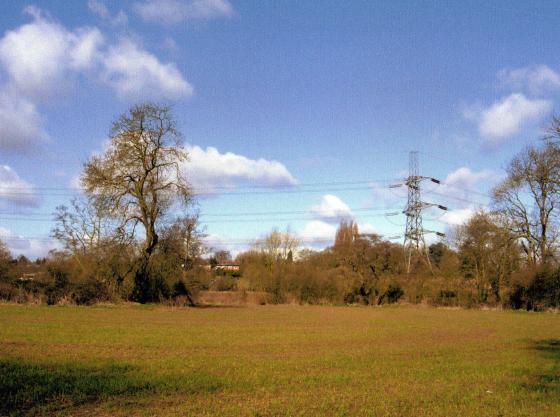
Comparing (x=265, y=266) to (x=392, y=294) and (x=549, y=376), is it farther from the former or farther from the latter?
(x=549, y=376)

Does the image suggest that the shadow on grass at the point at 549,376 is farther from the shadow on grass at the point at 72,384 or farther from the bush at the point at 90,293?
the bush at the point at 90,293

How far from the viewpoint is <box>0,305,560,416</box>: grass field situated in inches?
366

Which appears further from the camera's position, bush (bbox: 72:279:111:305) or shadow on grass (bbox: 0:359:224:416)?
bush (bbox: 72:279:111:305)

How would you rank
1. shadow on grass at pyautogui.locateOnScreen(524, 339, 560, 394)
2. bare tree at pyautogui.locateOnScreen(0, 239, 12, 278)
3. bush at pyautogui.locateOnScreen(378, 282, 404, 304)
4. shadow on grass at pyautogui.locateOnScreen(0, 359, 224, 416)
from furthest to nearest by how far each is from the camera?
bush at pyautogui.locateOnScreen(378, 282, 404, 304) → bare tree at pyautogui.locateOnScreen(0, 239, 12, 278) → shadow on grass at pyautogui.locateOnScreen(524, 339, 560, 394) → shadow on grass at pyautogui.locateOnScreen(0, 359, 224, 416)

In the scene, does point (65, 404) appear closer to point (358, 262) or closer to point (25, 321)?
point (25, 321)

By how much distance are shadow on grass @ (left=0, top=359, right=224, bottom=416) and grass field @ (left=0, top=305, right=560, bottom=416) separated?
2cm

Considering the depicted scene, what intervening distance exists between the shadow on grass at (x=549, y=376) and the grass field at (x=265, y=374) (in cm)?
4

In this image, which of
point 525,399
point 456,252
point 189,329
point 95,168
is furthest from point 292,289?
point 525,399

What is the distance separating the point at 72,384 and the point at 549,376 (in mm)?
11729

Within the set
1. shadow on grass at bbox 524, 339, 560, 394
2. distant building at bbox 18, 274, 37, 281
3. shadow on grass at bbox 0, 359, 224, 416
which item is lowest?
shadow on grass at bbox 0, 359, 224, 416

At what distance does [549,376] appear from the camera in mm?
13773

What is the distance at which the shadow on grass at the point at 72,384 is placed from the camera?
8.98m

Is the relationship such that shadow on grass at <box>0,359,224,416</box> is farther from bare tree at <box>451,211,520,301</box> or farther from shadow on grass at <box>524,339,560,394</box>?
bare tree at <box>451,211,520,301</box>

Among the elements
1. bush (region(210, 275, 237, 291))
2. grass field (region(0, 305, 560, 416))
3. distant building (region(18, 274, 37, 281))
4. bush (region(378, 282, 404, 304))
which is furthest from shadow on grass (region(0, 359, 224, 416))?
bush (region(378, 282, 404, 304))
